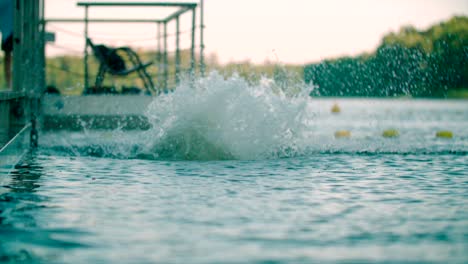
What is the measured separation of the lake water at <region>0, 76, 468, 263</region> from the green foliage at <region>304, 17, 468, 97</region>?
45.5 meters

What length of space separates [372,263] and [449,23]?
151m

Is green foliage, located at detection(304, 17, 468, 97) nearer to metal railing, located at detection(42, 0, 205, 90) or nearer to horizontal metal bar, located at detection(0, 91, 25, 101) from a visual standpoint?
metal railing, located at detection(42, 0, 205, 90)

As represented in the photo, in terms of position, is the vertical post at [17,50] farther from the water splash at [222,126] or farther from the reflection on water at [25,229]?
the reflection on water at [25,229]

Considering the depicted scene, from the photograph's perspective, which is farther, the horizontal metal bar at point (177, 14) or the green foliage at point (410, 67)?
the green foliage at point (410, 67)

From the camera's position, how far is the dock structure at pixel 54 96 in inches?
482

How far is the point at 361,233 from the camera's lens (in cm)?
560

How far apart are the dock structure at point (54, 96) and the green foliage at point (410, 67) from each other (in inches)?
1551

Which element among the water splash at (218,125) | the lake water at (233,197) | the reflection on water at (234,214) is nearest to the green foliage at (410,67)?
the water splash at (218,125)

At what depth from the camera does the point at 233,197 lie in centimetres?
757

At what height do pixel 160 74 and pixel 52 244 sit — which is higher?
pixel 160 74

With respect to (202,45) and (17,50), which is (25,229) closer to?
(17,50)

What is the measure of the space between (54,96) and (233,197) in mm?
12610

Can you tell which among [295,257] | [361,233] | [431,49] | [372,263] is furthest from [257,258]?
[431,49]

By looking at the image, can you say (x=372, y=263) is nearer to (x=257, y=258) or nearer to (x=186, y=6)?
(x=257, y=258)
